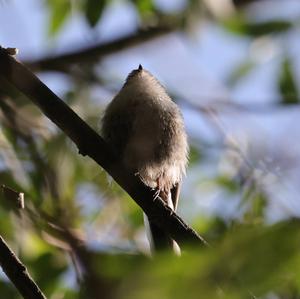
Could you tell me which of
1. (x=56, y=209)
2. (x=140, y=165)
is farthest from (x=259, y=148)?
(x=140, y=165)

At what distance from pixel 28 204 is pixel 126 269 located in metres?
1.47

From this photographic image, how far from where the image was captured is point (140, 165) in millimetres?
3828

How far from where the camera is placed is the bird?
3.76 metres

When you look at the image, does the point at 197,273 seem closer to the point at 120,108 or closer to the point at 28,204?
the point at 28,204

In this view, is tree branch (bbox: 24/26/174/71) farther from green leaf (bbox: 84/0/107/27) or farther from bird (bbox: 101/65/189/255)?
green leaf (bbox: 84/0/107/27)

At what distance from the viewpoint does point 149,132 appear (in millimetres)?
3799

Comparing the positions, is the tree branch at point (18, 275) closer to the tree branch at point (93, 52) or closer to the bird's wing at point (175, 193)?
the tree branch at point (93, 52)

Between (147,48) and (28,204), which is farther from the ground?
(147,48)

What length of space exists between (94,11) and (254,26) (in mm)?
901

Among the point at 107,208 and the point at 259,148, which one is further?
the point at 107,208

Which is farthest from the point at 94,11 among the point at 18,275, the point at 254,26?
the point at 18,275

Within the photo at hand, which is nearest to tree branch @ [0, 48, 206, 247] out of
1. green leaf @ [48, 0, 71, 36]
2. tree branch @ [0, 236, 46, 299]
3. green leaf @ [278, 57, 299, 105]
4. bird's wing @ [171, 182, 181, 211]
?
tree branch @ [0, 236, 46, 299]

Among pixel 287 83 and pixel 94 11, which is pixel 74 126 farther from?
pixel 287 83

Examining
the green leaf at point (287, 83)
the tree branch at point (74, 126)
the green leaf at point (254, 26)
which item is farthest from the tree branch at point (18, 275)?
the green leaf at point (287, 83)
